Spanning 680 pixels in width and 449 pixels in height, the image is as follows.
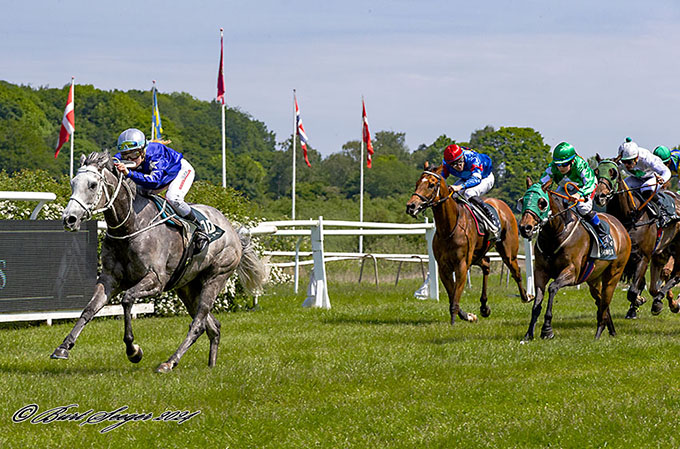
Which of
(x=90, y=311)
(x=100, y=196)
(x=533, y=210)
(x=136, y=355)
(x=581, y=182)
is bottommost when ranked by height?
(x=136, y=355)

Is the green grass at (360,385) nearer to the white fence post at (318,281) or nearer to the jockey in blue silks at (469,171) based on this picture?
the jockey in blue silks at (469,171)

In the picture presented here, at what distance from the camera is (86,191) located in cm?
750

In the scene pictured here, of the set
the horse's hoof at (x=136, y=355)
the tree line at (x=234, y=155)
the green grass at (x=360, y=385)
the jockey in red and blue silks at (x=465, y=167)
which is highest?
the tree line at (x=234, y=155)

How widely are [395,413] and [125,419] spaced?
1868 mm

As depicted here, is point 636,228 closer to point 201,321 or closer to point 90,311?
point 201,321

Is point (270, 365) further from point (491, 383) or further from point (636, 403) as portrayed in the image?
point (636, 403)

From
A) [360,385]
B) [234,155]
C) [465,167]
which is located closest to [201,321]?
[360,385]

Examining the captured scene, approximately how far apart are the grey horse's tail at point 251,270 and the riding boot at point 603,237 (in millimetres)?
3740

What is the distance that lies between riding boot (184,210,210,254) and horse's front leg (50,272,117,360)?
895mm

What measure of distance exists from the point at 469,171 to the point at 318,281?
9.94ft

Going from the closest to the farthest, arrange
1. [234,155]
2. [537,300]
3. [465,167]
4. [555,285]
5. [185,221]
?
[185,221] → [555,285] → [537,300] → [465,167] → [234,155]

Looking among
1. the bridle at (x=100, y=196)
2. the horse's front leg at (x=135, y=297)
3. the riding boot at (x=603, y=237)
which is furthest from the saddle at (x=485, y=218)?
the bridle at (x=100, y=196)

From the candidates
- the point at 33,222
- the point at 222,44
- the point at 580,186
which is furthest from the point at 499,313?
the point at 222,44

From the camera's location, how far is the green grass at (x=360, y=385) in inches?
230
